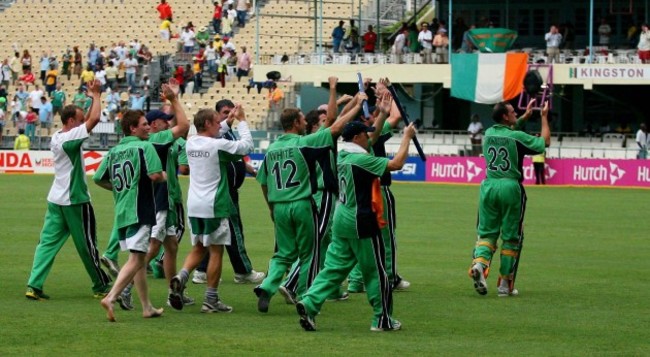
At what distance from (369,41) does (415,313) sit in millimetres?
35719

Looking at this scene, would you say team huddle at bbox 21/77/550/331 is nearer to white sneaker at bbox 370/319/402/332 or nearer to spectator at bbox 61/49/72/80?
white sneaker at bbox 370/319/402/332

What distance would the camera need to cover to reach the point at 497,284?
16.1 meters

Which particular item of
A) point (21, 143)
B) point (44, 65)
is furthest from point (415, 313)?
point (44, 65)

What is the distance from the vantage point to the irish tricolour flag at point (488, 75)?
144 ft

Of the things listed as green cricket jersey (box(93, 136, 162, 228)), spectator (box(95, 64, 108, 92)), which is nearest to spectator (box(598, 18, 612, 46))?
spectator (box(95, 64, 108, 92))

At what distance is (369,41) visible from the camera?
1922 inches

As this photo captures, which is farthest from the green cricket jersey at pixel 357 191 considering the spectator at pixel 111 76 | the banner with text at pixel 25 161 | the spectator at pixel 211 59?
the spectator at pixel 111 76

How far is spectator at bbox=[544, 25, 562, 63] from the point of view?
145 feet

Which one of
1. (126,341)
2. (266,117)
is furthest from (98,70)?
(126,341)

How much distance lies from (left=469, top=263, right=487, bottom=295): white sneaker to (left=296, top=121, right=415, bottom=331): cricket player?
2719mm

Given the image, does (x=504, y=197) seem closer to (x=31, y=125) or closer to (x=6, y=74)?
(x=31, y=125)

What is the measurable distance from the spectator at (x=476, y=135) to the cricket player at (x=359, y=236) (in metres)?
28.9

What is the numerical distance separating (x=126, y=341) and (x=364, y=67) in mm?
36301

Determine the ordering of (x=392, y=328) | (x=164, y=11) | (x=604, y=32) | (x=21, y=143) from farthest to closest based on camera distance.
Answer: (x=164, y=11) → (x=604, y=32) → (x=21, y=143) → (x=392, y=328)
